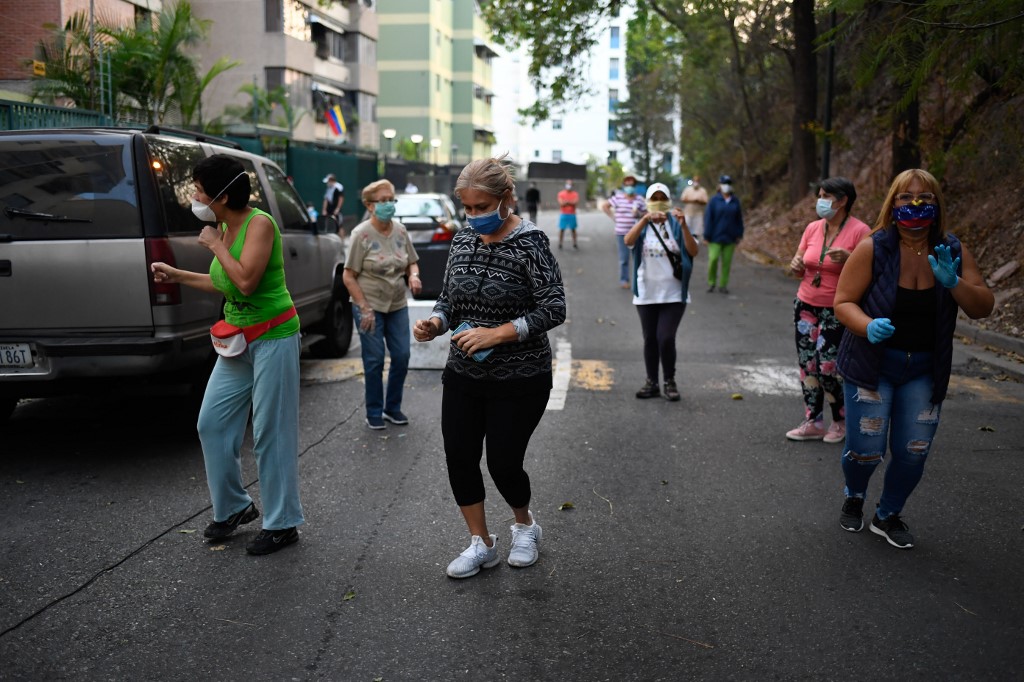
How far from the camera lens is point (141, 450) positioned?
6.96 m

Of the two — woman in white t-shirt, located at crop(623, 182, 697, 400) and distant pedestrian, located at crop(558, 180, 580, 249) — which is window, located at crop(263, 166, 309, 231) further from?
distant pedestrian, located at crop(558, 180, 580, 249)

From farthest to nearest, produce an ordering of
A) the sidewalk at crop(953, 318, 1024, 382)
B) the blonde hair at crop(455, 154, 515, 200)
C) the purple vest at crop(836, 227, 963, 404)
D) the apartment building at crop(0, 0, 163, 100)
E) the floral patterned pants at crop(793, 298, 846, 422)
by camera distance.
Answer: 1. the apartment building at crop(0, 0, 163, 100)
2. the sidewalk at crop(953, 318, 1024, 382)
3. the floral patterned pants at crop(793, 298, 846, 422)
4. the purple vest at crop(836, 227, 963, 404)
5. the blonde hair at crop(455, 154, 515, 200)

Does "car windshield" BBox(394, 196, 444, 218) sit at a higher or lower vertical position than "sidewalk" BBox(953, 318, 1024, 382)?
higher

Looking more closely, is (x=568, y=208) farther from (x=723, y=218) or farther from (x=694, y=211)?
(x=723, y=218)

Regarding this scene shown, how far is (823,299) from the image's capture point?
6.92 metres

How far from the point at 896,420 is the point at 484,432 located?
2.02m

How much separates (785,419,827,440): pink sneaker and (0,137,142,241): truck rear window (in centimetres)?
465

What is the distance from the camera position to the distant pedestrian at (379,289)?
754cm

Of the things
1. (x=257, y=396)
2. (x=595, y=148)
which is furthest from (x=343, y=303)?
(x=595, y=148)

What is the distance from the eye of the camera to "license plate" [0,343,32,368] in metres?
6.33

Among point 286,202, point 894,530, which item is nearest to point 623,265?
point 286,202

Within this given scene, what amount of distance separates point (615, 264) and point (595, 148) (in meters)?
76.4

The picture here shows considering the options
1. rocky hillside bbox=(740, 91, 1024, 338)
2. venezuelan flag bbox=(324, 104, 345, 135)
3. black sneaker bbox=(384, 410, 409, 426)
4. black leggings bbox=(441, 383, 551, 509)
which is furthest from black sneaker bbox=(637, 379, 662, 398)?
venezuelan flag bbox=(324, 104, 345, 135)

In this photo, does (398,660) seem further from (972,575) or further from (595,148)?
(595,148)
